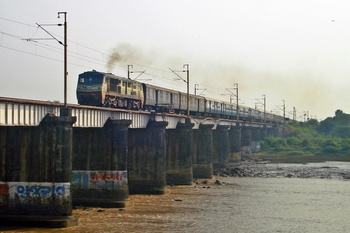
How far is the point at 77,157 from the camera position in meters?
43.1

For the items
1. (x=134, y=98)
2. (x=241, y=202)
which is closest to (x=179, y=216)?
(x=241, y=202)

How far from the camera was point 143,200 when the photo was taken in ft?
159

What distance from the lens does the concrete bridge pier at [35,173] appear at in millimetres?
34156

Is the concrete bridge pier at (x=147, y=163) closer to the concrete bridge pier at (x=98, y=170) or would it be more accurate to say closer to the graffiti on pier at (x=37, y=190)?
the concrete bridge pier at (x=98, y=170)

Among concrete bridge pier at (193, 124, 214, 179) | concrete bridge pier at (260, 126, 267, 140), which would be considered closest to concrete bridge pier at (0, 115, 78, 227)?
concrete bridge pier at (193, 124, 214, 179)

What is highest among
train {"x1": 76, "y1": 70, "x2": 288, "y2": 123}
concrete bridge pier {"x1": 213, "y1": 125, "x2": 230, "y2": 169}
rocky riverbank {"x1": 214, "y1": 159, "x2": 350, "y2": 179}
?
train {"x1": 76, "y1": 70, "x2": 288, "y2": 123}

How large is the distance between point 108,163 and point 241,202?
11954mm

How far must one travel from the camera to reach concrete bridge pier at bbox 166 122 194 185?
62000mm

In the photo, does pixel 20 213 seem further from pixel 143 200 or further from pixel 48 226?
pixel 143 200

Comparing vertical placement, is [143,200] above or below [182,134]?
below

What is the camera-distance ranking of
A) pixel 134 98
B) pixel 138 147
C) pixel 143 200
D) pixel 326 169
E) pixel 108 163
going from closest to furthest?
pixel 108 163 < pixel 143 200 < pixel 138 147 < pixel 134 98 < pixel 326 169

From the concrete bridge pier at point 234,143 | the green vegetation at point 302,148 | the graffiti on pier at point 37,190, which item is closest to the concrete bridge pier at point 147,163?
the graffiti on pier at point 37,190

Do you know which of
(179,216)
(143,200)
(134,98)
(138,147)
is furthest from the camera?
(134,98)

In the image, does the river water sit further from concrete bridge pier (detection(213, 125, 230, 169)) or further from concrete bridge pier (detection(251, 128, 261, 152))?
concrete bridge pier (detection(251, 128, 261, 152))
